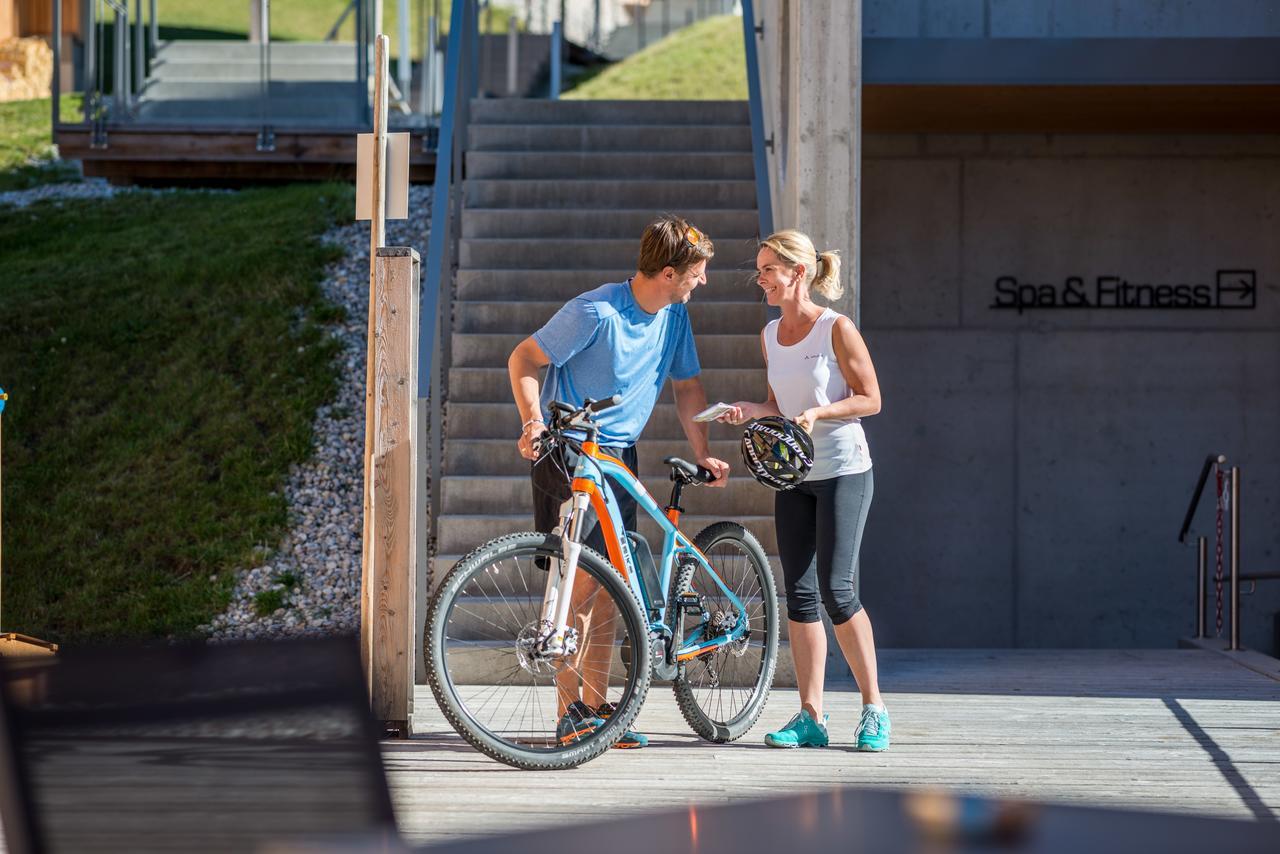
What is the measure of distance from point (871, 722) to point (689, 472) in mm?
941

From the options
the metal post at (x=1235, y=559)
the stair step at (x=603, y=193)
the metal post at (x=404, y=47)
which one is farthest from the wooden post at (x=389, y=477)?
the metal post at (x=404, y=47)

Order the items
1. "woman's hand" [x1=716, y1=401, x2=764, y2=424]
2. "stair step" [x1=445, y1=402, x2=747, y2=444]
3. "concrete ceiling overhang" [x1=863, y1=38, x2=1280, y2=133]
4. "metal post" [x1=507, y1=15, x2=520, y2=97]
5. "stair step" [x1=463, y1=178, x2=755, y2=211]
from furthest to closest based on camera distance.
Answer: "metal post" [x1=507, y1=15, x2=520, y2=97] → "stair step" [x1=463, y1=178, x2=755, y2=211] → "concrete ceiling overhang" [x1=863, y1=38, x2=1280, y2=133] → "stair step" [x1=445, y1=402, x2=747, y2=444] → "woman's hand" [x1=716, y1=401, x2=764, y2=424]

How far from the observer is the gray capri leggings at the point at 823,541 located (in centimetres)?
457

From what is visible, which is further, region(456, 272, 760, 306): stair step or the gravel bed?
region(456, 272, 760, 306): stair step

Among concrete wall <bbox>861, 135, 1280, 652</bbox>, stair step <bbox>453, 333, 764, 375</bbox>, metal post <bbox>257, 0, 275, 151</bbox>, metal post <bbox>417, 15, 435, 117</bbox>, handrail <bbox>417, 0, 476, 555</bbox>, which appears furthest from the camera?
metal post <bbox>417, 15, 435, 117</bbox>

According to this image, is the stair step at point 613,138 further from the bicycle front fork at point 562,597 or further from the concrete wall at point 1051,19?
the bicycle front fork at point 562,597

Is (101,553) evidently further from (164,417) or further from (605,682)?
(605,682)

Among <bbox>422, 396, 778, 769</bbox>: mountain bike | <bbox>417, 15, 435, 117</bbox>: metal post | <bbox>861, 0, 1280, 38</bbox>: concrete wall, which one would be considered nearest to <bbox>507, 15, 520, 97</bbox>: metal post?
<bbox>417, 15, 435, 117</bbox>: metal post

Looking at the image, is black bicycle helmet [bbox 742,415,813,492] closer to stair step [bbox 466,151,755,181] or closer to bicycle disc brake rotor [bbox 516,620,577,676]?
bicycle disc brake rotor [bbox 516,620,577,676]

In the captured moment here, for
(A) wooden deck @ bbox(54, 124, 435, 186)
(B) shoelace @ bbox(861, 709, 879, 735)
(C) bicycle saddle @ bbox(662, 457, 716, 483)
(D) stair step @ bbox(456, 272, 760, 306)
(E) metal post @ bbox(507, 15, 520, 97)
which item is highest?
(E) metal post @ bbox(507, 15, 520, 97)

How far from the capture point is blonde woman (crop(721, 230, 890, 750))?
4559 mm

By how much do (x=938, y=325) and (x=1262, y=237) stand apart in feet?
7.54

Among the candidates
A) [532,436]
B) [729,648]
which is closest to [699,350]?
[729,648]

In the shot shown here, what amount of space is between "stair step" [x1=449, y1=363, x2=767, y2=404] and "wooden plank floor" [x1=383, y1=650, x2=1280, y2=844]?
1828 mm
